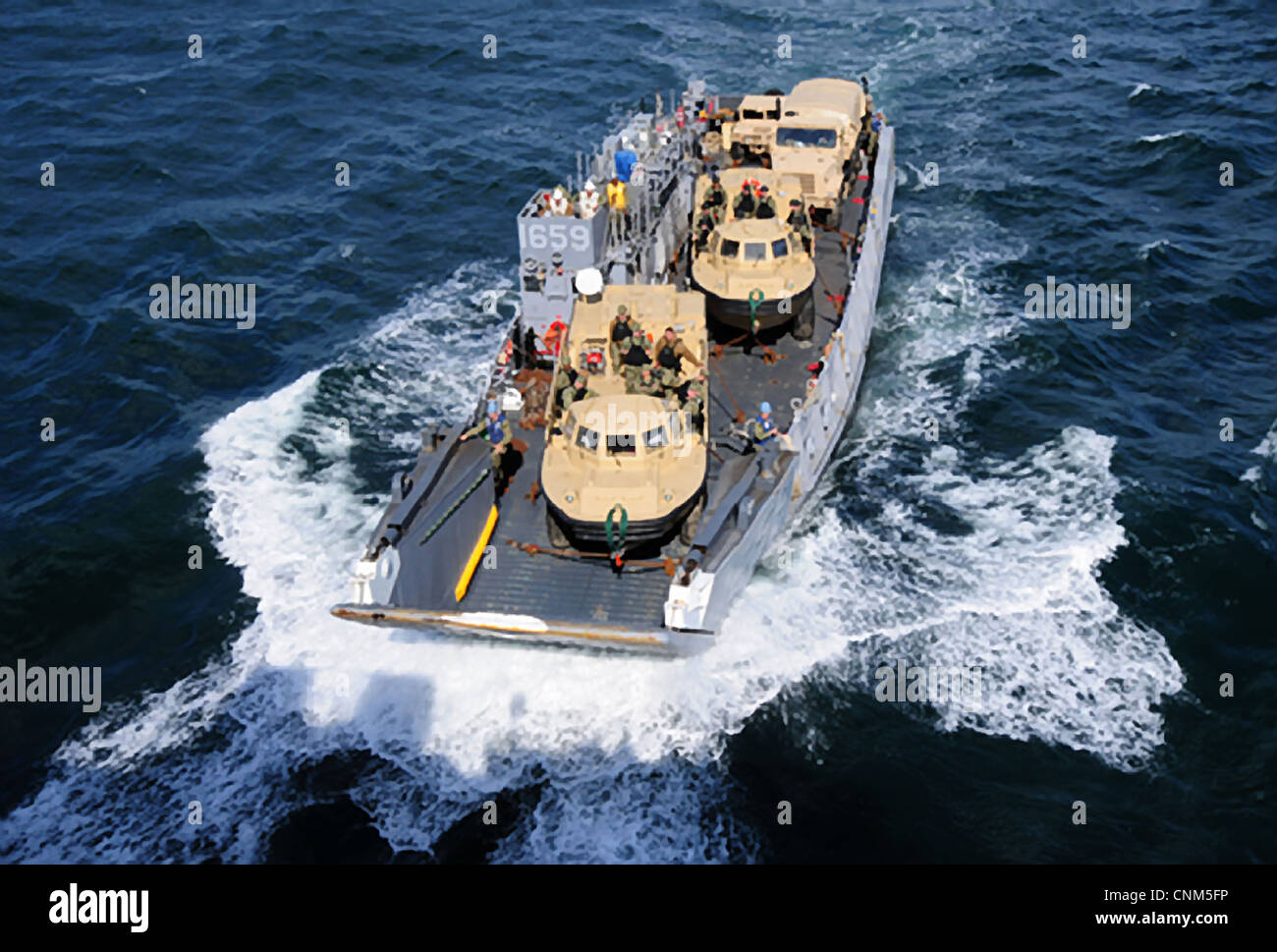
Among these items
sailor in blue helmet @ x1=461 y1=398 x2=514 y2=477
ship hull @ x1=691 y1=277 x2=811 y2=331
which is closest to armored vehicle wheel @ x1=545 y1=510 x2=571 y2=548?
sailor in blue helmet @ x1=461 y1=398 x2=514 y2=477

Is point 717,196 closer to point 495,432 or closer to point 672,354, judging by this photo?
point 672,354

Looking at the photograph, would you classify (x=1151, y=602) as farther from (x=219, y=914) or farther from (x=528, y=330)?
(x=219, y=914)

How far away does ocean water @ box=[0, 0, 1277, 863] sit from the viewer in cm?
2206

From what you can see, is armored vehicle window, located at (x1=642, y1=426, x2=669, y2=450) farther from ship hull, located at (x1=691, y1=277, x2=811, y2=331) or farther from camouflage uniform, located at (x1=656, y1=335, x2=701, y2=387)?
ship hull, located at (x1=691, y1=277, x2=811, y2=331)

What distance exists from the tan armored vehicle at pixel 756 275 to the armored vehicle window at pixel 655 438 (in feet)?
22.4

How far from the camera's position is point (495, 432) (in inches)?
1063

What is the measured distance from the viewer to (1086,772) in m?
22.4

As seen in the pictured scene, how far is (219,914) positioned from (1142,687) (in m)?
19.1

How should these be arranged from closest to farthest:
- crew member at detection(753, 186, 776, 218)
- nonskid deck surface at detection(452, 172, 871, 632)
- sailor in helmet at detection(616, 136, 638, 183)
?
1. nonskid deck surface at detection(452, 172, 871, 632)
2. crew member at detection(753, 186, 776, 218)
3. sailor in helmet at detection(616, 136, 638, 183)

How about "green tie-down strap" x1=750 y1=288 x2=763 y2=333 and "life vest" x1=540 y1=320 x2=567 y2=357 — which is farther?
"life vest" x1=540 y1=320 x2=567 y2=357

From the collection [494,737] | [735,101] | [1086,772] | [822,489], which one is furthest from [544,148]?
[1086,772]

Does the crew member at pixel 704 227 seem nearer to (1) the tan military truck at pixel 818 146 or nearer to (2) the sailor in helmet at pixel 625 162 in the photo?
(2) the sailor in helmet at pixel 625 162

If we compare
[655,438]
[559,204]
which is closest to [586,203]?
[559,204]

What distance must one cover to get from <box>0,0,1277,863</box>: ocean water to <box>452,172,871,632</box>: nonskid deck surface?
1.34m
